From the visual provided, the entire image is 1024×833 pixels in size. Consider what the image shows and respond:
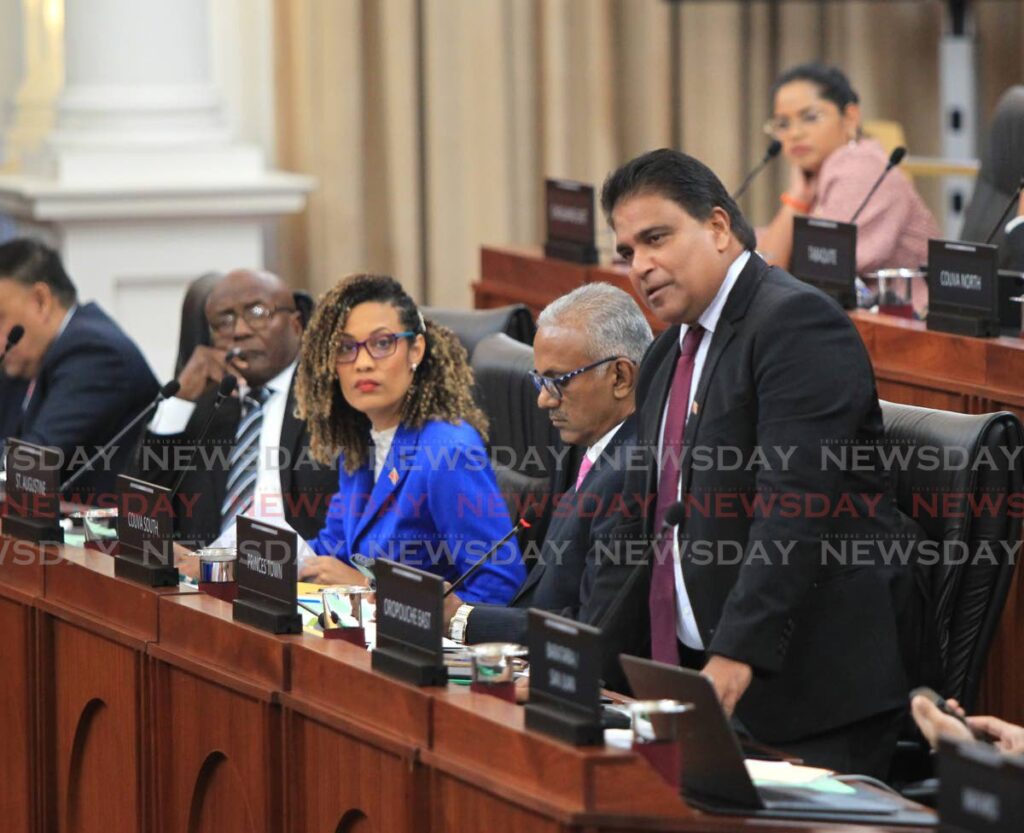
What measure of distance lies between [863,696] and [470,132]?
4.39 metres

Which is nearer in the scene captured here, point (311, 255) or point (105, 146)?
point (105, 146)

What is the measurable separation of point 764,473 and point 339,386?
117 cm

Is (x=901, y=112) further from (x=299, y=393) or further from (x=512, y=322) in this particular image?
(x=299, y=393)

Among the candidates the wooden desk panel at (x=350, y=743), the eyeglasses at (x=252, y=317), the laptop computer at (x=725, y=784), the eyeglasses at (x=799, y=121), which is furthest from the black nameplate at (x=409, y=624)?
the eyeglasses at (x=799, y=121)

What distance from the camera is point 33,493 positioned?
3.28 m

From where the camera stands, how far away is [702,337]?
2.78 m

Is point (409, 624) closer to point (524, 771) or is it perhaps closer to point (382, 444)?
point (524, 771)

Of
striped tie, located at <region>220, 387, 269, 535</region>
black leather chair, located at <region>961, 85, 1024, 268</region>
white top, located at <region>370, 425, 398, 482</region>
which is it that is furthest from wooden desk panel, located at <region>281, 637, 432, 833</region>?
black leather chair, located at <region>961, 85, 1024, 268</region>

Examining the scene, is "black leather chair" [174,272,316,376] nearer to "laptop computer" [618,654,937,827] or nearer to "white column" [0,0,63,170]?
"white column" [0,0,63,170]

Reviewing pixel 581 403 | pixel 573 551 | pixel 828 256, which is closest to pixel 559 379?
pixel 581 403

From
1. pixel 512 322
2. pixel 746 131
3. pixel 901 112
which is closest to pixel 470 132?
pixel 746 131

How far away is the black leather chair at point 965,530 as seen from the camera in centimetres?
281

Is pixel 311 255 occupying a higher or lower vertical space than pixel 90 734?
higher

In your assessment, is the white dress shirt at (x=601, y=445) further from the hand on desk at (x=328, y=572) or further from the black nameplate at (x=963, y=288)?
the black nameplate at (x=963, y=288)
